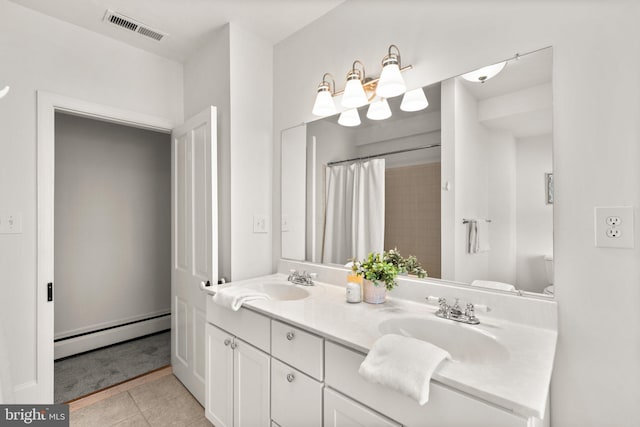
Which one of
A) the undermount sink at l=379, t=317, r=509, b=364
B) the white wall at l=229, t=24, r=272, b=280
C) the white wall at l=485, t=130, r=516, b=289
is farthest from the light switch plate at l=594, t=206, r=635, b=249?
the white wall at l=229, t=24, r=272, b=280

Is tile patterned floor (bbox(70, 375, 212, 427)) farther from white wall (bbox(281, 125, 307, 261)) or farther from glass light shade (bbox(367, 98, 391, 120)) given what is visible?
glass light shade (bbox(367, 98, 391, 120))

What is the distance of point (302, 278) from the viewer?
6.31ft

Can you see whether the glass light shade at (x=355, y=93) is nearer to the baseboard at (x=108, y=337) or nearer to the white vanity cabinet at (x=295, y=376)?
the white vanity cabinet at (x=295, y=376)

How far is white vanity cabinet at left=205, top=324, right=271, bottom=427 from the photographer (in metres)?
1.41

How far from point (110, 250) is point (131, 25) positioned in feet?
6.87

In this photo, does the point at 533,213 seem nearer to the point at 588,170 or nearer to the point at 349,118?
the point at 588,170

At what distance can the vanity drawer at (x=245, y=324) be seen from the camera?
4.59 feet

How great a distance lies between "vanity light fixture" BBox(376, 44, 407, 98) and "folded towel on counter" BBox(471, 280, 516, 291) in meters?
0.95

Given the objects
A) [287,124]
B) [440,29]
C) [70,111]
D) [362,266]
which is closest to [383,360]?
[362,266]

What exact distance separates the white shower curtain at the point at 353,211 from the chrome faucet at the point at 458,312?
0.46 metres

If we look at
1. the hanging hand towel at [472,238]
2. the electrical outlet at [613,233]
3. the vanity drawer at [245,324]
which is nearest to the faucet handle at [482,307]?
the hanging hand towel at [472,238]

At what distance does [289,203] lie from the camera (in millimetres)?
2182

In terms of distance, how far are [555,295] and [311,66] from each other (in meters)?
1.83

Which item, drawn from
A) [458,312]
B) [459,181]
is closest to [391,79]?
[459,181]
